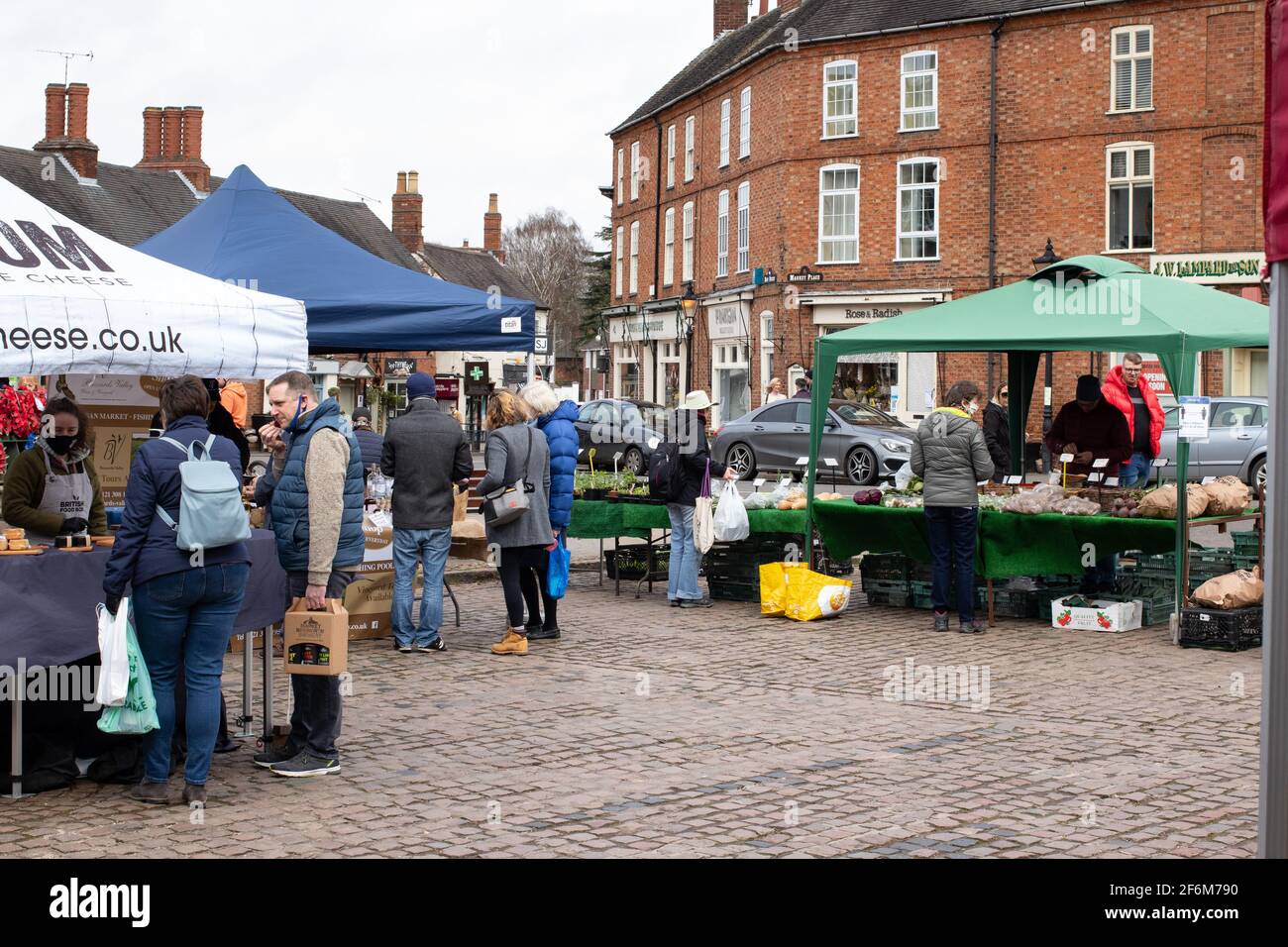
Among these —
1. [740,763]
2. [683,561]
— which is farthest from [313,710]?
[683,561]

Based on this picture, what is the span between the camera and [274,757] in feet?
25.2

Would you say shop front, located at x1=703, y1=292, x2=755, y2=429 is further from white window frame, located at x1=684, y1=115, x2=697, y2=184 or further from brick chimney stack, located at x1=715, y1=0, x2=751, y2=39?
brick chimney stack, located at x1=715, y1=0, x2=751, y2=39

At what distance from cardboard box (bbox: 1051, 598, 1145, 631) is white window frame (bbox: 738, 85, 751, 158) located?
1200 inches

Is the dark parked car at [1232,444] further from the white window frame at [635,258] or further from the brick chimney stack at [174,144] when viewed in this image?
the brick chimney stack at [174,144]

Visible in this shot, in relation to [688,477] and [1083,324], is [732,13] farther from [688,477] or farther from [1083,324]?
[688,477]

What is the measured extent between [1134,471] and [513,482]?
23.1 ft

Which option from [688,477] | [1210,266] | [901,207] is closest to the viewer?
[688,477]

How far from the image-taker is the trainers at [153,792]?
6.97 metres

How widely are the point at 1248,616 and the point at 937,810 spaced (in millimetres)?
5856

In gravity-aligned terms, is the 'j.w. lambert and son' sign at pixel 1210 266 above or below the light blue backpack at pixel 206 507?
above

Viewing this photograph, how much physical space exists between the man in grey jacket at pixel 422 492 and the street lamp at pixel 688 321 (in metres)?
32.0

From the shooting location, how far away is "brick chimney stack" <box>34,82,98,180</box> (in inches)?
1996

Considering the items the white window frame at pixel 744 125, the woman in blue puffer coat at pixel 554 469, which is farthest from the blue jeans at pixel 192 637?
the white window frame at pixel 744 125

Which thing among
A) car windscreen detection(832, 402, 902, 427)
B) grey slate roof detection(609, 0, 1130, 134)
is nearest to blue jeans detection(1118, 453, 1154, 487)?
car windscreen detection(832, 402, 902, 427)
